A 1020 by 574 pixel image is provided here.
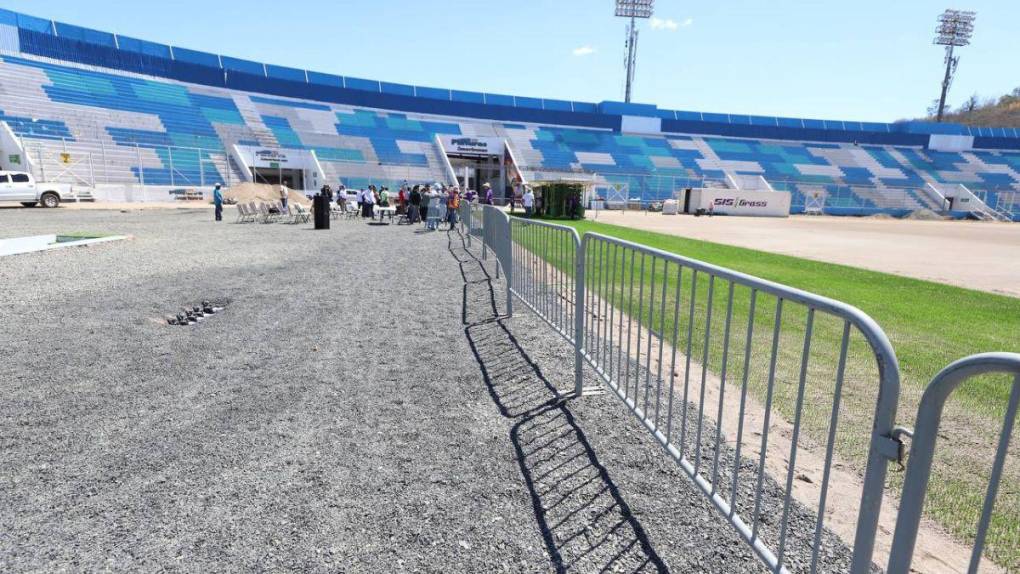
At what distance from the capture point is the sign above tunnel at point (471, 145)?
47.4 metres

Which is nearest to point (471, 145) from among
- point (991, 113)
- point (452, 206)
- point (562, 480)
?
A: point (452, 206)

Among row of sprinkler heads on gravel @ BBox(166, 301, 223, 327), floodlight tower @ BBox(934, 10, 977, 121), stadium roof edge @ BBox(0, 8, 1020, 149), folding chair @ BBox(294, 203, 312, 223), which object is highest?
floodlight tower @ BBox(934, 10, 977, 121)

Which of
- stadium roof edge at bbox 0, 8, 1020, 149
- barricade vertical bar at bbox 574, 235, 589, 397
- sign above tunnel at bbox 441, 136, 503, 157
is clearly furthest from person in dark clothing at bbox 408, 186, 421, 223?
stadium roof edge at bbox 0, 8, 1020, 149

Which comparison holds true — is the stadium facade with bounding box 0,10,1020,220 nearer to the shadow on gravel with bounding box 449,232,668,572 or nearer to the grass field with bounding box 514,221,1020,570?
the shadow on gravel with bounding box 449,232,668,572

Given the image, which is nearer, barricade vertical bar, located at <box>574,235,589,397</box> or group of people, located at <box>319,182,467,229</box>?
barricade vertical bar, located at <box>574,235,589,397</box>

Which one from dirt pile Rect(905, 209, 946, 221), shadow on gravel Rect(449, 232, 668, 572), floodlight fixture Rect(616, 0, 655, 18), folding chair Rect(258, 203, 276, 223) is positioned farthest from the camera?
floodlight fixture Rect(616, 0, 655, 18)

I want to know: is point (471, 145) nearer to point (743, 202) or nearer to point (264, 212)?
point (743, 202)

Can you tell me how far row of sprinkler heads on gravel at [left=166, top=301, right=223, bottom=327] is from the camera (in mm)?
5853

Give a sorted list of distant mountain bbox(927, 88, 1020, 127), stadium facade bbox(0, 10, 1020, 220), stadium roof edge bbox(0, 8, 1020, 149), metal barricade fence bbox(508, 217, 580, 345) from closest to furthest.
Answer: metal barricade fence bbox(508, 217, 580, 345) < stadium facade bbox(0, 10, 1020, 220) < stadium roof edge bbox(0, 8, 1020, 149) < distant mountain bbox(927, 88, 1020, 127)

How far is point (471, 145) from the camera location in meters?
47.8

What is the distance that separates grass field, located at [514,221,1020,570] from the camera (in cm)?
261

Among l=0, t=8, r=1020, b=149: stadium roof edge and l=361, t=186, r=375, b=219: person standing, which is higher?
l=0, t=8, r=1020, b=149: stadium roof edge

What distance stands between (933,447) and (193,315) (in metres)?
6.82

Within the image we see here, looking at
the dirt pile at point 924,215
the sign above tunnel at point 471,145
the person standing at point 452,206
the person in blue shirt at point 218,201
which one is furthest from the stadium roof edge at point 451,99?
the person standing at point 452,206
